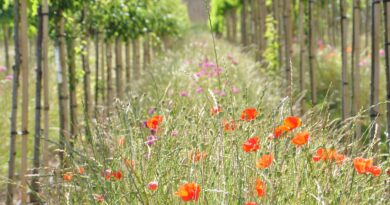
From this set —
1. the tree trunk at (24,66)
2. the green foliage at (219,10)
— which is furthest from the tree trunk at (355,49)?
the green foliage at (219,10)

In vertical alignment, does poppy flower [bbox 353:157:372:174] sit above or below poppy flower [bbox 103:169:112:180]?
above

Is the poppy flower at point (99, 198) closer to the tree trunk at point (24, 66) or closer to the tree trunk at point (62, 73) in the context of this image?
the tree trunk at point (24, 66)

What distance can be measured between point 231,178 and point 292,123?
0.48 metres

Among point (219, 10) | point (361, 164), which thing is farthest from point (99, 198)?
point (219, 10)

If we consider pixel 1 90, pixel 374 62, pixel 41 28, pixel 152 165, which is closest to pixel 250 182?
pixel 152 165

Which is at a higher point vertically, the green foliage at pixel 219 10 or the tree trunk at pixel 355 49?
the green foliage at pixel 219 10

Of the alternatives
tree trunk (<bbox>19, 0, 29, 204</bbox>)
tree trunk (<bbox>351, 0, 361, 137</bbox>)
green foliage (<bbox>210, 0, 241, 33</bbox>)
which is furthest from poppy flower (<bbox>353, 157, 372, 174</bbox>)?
green foliage (<bbox>210, 0, 241, 33</bbox>)

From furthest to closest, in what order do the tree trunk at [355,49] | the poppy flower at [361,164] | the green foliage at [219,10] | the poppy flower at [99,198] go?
the green foliage at [219,10] → the tree trunk at [355,49] → the poppy flower at [99,198] → the poppy flower at [361,164]

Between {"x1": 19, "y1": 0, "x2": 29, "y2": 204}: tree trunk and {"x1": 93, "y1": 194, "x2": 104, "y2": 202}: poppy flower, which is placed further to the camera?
{"x1": 19, "y1": 0, "x2": 29, "y2": 204}: tree trunk

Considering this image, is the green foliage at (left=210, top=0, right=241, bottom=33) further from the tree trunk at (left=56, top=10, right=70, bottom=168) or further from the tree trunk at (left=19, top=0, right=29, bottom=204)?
the tree trunk at (left=19, top=0, right=29, bottom=204)

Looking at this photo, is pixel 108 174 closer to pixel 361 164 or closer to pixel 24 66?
pixel 361 164

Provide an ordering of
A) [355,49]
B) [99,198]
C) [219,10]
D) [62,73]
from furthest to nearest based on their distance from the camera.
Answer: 1. [219,10]
2. [62,73]
3. [355,49]
4. [99,198]

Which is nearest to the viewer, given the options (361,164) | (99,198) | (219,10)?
(361,164)

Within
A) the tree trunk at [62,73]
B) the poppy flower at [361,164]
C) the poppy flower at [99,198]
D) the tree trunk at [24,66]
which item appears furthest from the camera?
the tree trunk at [62,73]
